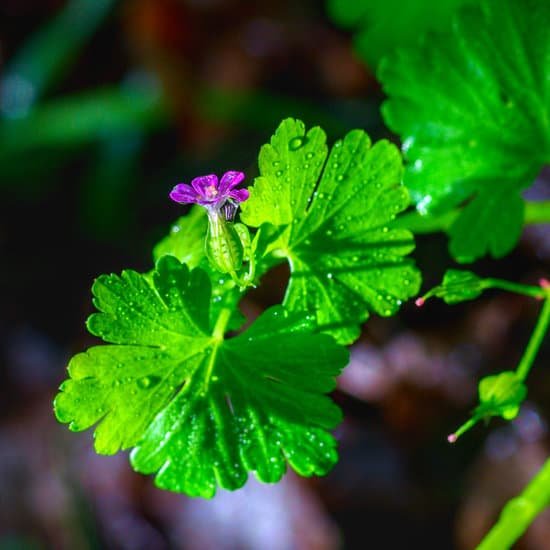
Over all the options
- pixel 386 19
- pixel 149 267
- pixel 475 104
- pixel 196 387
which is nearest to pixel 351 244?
pixel 196 387

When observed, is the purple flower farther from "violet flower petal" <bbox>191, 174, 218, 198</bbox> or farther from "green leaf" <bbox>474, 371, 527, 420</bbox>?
"green leaf" <bbox>474, 371, 527, 420</bbox>

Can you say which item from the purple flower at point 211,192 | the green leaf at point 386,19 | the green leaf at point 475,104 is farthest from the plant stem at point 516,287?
the green leaf at point 386,19

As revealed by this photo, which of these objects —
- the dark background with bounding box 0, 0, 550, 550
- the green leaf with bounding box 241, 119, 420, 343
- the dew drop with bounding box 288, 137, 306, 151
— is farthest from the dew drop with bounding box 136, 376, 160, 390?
the dark background with bounding box 0, 0, 550, 550

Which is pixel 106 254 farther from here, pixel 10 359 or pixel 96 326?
pixel 96 326

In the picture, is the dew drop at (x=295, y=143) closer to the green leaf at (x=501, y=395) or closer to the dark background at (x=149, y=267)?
the green leaf at (x=501, y=395)

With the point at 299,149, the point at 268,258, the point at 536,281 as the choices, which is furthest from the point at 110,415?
the point at 536,281

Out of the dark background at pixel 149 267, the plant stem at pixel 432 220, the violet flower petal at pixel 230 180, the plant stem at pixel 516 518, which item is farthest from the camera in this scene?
the dark background at pixel 149 267

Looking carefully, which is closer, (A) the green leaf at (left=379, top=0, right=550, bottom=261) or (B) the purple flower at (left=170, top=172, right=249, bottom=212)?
(B) the purple flower at (left=170, top=172, right=249, bottom=212)
